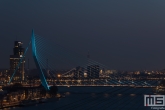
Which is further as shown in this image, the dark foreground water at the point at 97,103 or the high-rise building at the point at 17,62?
the high-rise building at the point at 17,62

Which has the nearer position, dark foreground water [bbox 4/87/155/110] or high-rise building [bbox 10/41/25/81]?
dark foreground water [bbox 4/87/155/110]

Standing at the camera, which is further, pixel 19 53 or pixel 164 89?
pixel 19 53

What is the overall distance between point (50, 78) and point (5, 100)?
464 inches

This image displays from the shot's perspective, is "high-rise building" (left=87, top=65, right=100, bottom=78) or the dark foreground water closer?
the dark foreground water

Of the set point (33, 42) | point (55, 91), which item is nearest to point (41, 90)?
point (55, 91)

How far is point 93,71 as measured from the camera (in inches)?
871

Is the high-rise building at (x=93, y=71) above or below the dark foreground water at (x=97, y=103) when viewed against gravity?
above

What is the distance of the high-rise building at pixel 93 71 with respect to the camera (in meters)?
21.2

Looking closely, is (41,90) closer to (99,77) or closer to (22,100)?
(22,100)

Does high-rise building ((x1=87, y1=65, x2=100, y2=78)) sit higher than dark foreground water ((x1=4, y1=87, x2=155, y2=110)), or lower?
higher

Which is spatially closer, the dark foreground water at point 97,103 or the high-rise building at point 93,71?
the dark foreground water at point 97,103

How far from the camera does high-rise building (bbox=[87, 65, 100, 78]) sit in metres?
21.2

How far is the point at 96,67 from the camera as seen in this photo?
21.0m

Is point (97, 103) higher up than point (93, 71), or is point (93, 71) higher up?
point (93, 71)
